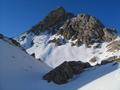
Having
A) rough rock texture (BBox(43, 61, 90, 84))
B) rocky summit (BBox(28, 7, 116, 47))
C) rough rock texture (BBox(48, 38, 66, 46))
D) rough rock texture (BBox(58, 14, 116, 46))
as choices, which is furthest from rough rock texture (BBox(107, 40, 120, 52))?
rough rock texture (BBox(43, 61, 90, 84))

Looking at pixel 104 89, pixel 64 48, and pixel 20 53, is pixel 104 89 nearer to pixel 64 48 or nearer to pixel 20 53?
pixel 20 53

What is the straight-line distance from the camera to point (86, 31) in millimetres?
128750

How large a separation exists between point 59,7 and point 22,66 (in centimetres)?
12627

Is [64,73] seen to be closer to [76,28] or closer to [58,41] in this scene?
[58,41]

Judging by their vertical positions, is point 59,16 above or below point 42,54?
above

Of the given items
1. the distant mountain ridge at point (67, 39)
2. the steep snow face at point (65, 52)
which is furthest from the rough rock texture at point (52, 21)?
the steep snow face at point (65, 52)

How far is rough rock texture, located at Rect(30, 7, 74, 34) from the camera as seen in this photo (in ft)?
492

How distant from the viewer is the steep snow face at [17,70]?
94.0ft

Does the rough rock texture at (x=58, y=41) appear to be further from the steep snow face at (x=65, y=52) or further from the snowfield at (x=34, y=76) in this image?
the snowfield at (x=34, y=76)

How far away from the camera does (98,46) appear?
118 meters

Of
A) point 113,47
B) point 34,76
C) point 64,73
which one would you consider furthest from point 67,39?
point 64,73

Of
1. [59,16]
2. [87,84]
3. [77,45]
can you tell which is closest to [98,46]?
[77,45]

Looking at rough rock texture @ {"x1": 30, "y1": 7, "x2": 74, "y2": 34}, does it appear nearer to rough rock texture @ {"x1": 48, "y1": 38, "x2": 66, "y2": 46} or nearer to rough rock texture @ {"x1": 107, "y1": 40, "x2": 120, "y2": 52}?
rough rock texture @ {"x1": 48, "y1": 38, "x2": 66, "y2": 46}

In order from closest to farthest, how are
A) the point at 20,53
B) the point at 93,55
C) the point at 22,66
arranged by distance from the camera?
the point at 22,66, the point at 20,53, the point at 93,55
